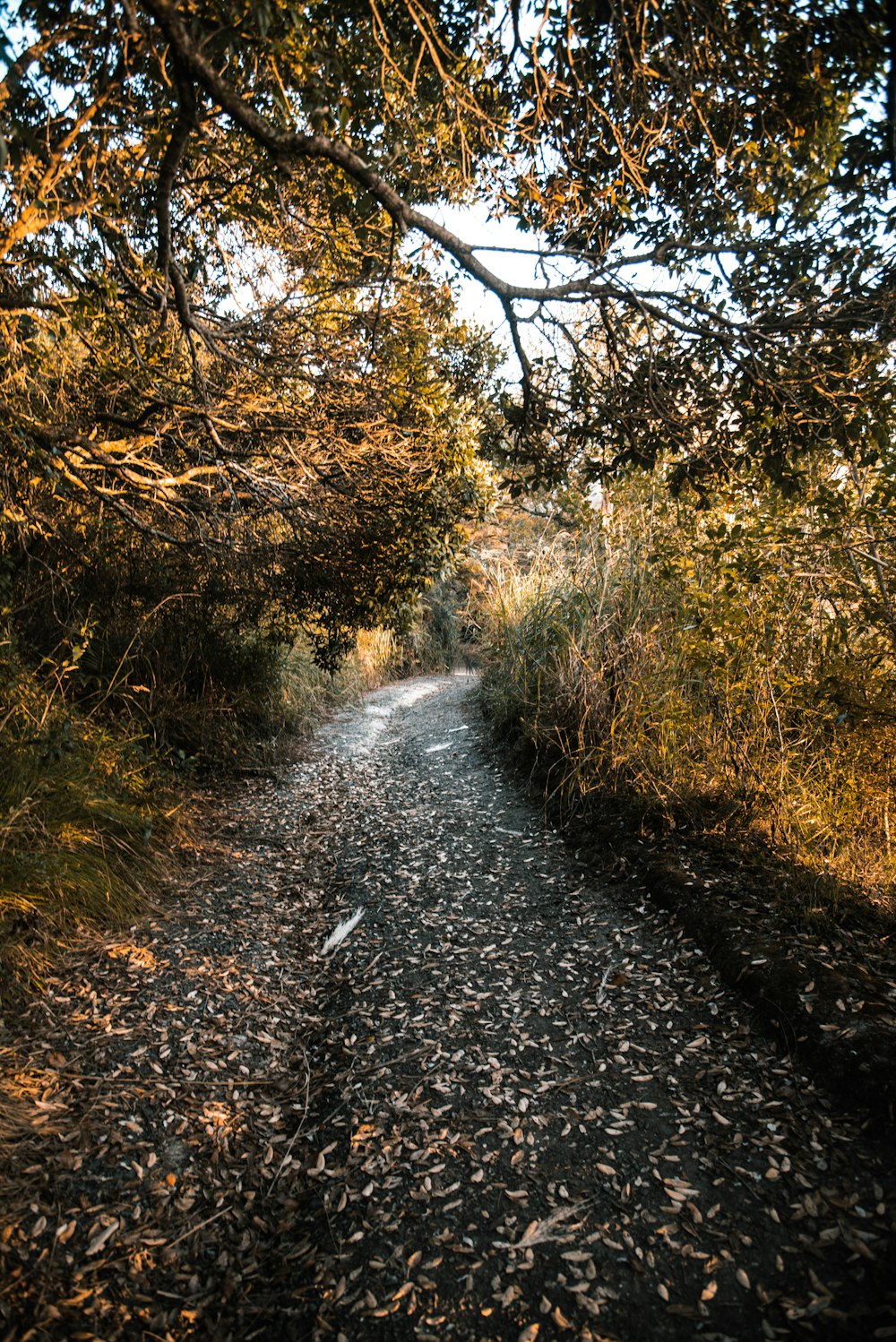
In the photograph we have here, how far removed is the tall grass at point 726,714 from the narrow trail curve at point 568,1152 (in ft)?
2.93

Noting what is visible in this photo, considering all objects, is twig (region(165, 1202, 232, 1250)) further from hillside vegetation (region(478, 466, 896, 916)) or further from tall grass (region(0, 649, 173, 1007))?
hillside vegetation (region(478, 466, 896, 916))

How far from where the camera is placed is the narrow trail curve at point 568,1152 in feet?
5.91

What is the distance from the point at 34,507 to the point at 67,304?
1229mm

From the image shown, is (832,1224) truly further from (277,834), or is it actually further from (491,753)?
(491,753)

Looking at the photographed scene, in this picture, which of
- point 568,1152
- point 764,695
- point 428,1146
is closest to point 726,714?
point 764,695

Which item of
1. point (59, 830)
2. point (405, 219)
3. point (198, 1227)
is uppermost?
point (405, 219)

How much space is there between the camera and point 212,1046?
2873 millimetres

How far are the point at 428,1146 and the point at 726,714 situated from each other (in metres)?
2.93

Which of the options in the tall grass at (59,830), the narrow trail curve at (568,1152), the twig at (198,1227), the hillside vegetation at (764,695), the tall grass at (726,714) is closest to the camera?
the narrow trail curve at (568,1152)

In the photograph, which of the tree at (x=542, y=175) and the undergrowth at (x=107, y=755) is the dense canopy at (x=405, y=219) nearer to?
the tree at (x=542, y=175)

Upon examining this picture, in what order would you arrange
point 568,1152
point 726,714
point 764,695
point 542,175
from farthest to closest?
point 726,714
point 764,695
point 542,175
point 568,1152

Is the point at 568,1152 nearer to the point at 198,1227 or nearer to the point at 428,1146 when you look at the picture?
the point at 428,1146

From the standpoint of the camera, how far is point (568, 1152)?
232 cm

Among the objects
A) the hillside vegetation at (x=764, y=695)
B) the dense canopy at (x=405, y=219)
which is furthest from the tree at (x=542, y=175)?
the hillside vegetation at (x=764, y=695)
